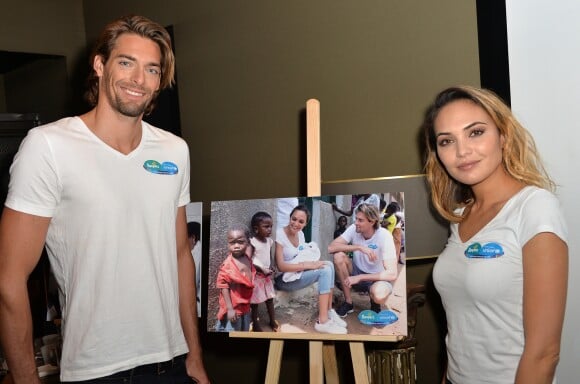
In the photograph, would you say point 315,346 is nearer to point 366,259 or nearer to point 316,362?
point 316,362

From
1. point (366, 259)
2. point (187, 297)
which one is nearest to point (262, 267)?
point (187, 297)

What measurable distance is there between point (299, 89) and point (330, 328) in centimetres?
155

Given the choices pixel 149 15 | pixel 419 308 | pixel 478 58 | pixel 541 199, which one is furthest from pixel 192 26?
pixel 541 199

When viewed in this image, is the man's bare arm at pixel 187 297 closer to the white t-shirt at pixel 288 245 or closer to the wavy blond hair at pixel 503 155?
the white t-shirt at pixel 288 245

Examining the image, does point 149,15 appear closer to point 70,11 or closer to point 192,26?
point 192,26

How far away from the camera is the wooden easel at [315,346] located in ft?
7.32

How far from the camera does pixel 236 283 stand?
239cm

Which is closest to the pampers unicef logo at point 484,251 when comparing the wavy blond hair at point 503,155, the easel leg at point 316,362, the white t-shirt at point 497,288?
the white t-shirt at point 497,288

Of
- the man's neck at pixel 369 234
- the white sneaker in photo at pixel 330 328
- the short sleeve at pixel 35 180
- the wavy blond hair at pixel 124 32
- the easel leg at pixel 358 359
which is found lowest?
the easel leg at pixel 358 359

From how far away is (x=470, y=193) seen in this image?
212 cm

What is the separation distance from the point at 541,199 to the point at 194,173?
2644 mm

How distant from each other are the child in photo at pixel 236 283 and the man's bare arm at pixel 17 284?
2.50ft

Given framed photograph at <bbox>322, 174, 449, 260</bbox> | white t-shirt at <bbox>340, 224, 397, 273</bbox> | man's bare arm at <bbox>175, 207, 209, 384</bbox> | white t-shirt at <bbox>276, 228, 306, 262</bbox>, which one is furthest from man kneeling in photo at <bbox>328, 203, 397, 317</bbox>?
man's bare arm at <bbox>175, 207, 209, 384</bbox>

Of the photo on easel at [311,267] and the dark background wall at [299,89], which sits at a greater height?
the dark background wall at [299,89]
